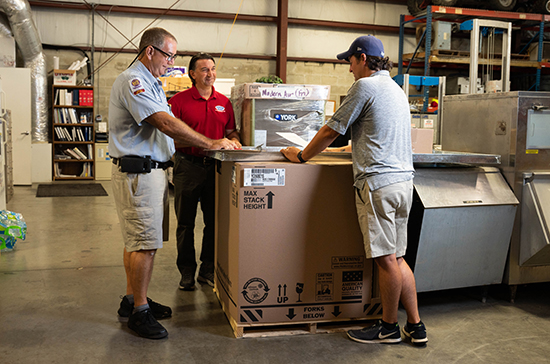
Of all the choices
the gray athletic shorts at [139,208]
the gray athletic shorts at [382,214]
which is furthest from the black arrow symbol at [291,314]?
the gray athletic shorts at [139,208]

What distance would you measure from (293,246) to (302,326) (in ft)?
1.52

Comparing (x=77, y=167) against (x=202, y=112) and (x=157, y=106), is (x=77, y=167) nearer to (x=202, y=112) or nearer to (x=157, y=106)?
(x=202, y=112)

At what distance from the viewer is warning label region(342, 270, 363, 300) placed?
2506 millimetres

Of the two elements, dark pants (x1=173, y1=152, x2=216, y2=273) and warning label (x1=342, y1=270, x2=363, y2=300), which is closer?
warning label (x1=342, y1=270, x2=363, y2=300)

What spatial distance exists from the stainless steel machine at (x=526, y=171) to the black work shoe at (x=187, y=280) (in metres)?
1.96

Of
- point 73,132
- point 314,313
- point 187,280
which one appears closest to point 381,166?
point 314,313

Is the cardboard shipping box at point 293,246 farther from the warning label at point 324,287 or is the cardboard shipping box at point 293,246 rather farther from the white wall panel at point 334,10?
the white wall panel at point 334,10

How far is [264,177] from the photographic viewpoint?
2328 millimetres

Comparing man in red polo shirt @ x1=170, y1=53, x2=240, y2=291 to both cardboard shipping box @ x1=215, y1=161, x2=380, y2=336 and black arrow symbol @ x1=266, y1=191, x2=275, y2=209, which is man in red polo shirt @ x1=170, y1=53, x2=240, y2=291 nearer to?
cardboard shipping box @ x1=215, y1=161, x2=380, y2=336

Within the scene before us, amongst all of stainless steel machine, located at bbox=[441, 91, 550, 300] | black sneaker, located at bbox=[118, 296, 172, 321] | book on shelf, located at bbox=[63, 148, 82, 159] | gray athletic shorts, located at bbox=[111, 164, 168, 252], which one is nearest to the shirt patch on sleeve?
gray athletic shorts, located at bbox=[111, 164, 168, 252]

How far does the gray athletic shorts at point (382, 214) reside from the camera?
2.24 meters

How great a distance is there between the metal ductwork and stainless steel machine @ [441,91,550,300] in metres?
7.65

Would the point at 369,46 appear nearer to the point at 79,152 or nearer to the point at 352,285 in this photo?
the point at 352,285

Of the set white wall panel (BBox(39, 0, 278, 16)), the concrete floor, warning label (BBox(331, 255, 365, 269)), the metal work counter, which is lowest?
the concrete floor
